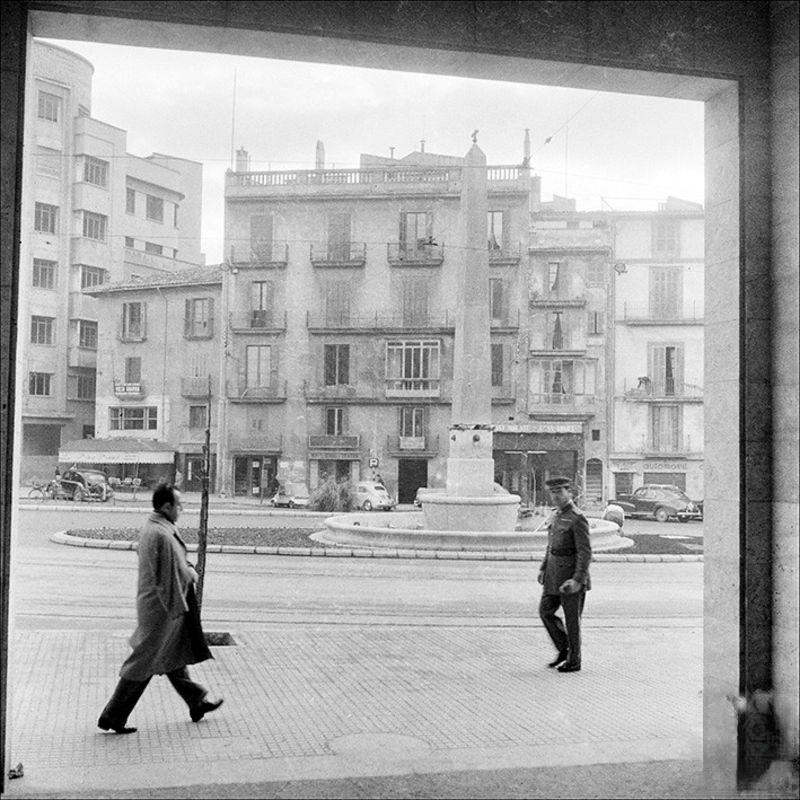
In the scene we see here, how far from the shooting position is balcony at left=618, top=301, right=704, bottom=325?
4544 centimetres

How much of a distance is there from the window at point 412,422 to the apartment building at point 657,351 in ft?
29.1

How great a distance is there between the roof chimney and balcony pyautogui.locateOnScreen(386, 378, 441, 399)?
42.6ft

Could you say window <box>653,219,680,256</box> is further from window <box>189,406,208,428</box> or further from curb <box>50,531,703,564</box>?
curb <box>50,531,703,564</box>

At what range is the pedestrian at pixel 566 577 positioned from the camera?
27.3 ft

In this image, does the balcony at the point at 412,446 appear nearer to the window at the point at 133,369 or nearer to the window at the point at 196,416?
the window at the point at 196,416

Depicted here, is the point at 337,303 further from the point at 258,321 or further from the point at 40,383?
the point at 40,383

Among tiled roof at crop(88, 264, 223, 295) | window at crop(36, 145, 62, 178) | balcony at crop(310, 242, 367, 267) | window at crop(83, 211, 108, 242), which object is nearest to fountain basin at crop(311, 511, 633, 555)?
balcony at crop(310, 242, 367, 267)

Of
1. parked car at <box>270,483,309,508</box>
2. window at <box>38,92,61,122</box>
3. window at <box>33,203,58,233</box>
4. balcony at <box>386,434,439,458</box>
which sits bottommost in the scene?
parked car at <box>270,483,309,508</box>

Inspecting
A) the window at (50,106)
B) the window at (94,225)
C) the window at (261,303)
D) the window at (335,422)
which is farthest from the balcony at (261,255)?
the window at (50,106)

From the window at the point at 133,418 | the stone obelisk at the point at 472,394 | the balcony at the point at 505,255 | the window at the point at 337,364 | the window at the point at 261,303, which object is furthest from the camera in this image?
the window at the point at 133,418

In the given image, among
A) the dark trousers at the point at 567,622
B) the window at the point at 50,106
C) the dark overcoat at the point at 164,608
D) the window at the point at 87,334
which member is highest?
the window at the point at 50,106

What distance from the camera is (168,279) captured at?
47375 millimetres

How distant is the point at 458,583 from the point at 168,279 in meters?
36.1

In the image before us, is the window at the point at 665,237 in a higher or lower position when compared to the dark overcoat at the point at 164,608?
higher
